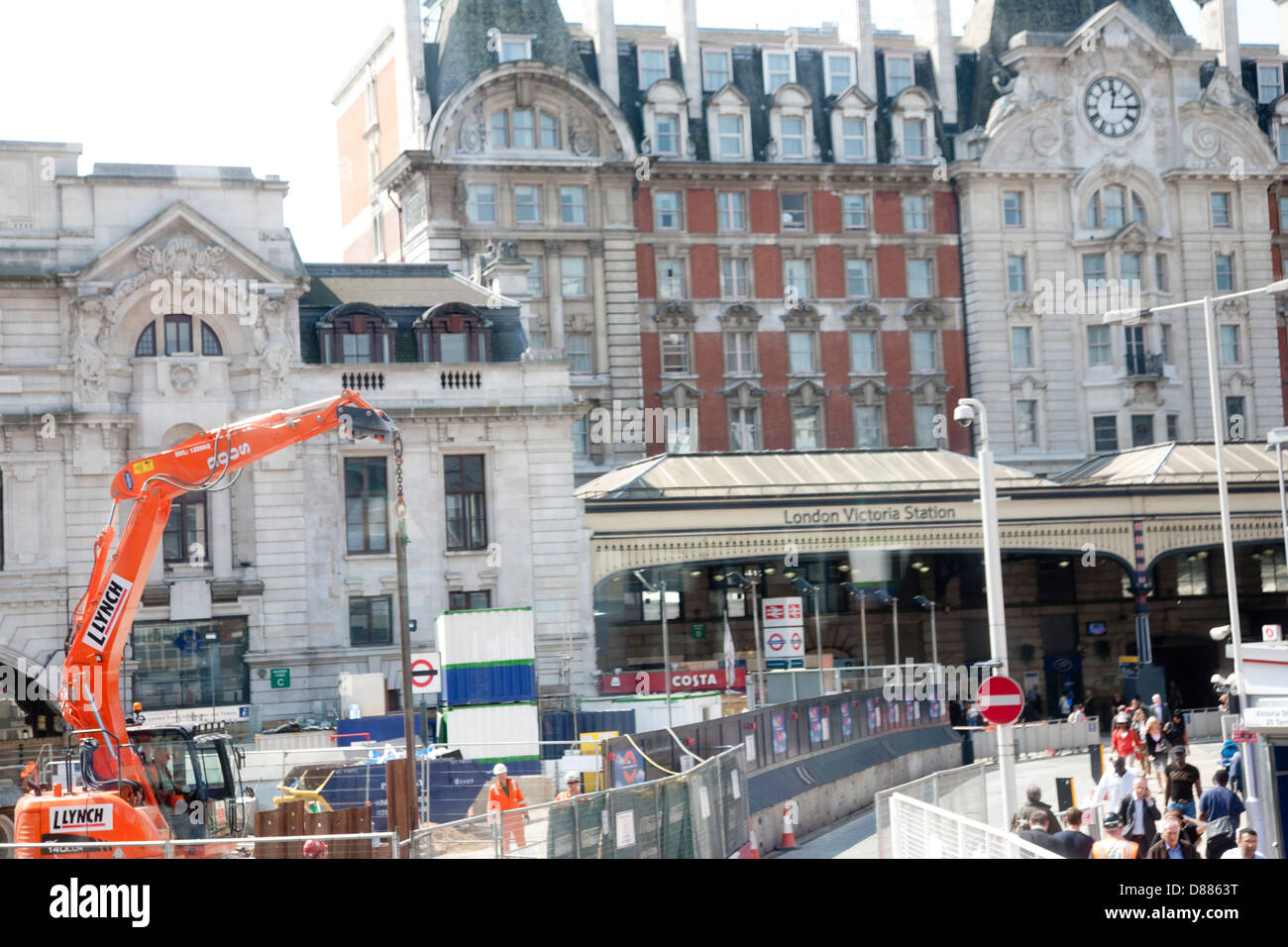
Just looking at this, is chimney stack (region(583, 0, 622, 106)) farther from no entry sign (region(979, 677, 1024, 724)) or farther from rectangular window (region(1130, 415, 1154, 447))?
no entry sign (region(979, 677, 1024, 724))

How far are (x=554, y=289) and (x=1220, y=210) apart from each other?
1186 inches

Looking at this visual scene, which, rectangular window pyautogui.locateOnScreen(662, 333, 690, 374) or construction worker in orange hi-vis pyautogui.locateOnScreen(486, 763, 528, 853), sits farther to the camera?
rectangular window pyautogui.locateOnScreen(662, 333, 690, 374)

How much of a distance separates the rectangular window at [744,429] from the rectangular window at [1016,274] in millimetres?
12601

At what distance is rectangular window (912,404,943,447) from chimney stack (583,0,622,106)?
17.7 metres

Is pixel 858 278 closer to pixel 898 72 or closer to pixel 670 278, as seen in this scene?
pixel 670 278

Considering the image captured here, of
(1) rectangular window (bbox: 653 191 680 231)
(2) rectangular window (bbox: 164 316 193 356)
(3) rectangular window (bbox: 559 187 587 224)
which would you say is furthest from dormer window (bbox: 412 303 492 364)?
Answer: (1) rectangular window (bbox: 653 191 680 231)

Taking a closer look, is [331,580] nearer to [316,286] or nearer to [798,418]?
[316,286]

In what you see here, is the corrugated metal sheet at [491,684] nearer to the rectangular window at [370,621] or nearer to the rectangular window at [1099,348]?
the rectangular window at [370,621]

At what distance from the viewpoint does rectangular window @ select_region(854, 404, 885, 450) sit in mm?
70062

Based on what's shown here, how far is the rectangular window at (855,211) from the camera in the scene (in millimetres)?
71062

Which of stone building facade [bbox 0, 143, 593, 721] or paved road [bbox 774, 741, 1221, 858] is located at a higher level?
stone building facade [bbox 0, 143, 593, 721]

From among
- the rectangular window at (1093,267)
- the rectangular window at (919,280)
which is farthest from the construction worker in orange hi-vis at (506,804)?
the rectangular window at (1093,267)

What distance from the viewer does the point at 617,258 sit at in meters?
66.9
